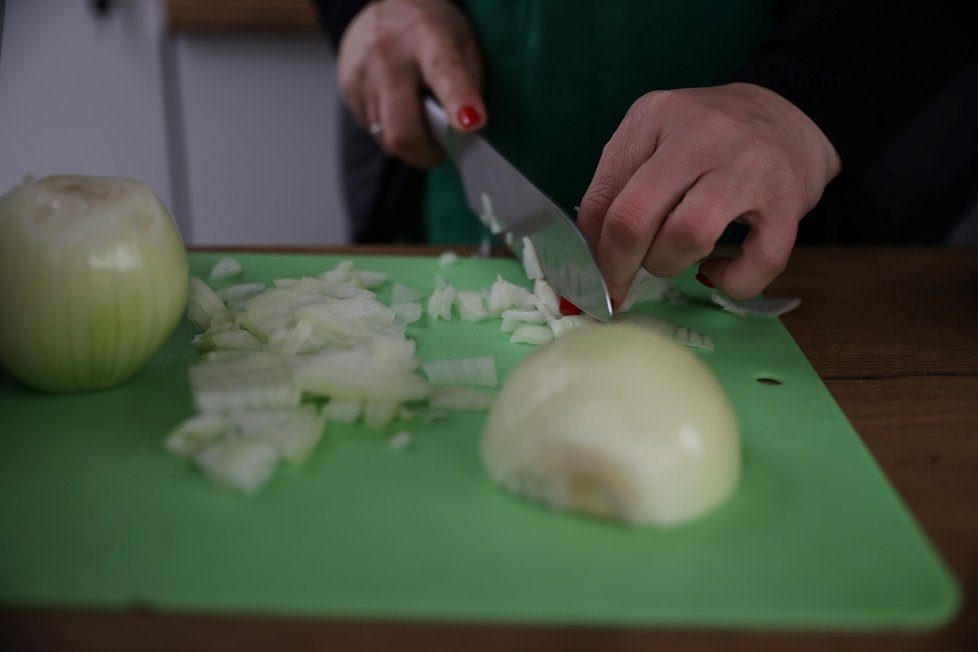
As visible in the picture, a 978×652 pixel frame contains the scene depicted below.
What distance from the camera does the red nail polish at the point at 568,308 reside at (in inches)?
38.4

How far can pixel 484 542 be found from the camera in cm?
62

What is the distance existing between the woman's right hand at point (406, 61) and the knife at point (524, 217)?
4 centimetres

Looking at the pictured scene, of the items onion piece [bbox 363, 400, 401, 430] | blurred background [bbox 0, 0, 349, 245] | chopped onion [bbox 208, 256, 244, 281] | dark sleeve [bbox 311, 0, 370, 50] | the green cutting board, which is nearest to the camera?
the green cutting board

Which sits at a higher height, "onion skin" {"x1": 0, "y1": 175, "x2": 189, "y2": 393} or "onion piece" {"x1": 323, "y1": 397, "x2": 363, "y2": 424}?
"onion skin" {"x1": 0, "y1": 175, "x2": 189, "y2": 393}

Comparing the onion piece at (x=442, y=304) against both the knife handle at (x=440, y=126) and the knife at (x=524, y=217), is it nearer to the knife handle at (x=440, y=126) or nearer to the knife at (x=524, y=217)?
the knife at (x=524, y=217)

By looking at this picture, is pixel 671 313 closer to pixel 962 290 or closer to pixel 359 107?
pixel 962 290

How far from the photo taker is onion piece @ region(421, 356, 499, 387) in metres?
0.86

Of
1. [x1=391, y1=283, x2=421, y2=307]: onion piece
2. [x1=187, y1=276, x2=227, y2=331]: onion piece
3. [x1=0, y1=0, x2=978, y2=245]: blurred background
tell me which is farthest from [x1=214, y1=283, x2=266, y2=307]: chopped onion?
[x1=0, y1=0, x2=978, y2=245]: blurred background

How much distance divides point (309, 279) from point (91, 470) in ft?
1.36

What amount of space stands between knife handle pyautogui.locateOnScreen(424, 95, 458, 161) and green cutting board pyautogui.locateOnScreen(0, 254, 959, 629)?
691mm

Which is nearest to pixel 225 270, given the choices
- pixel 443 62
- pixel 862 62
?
pixel 443 62

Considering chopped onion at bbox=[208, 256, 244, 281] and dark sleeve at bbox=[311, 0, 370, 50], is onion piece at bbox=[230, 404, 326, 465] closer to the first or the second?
chopped onion at bbox=[208, 256, 244, 281]

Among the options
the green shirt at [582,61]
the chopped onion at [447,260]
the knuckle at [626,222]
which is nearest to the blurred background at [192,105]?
the green shirt at [582,61]

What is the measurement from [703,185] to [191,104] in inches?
83.7
